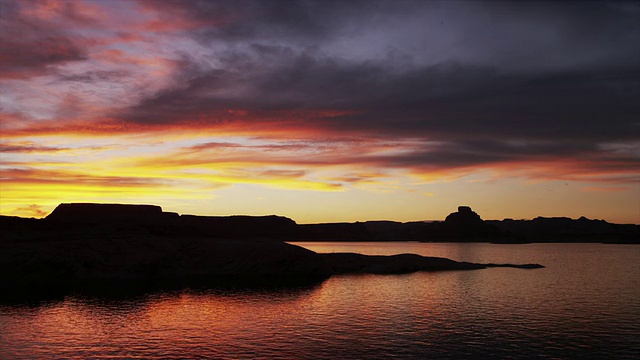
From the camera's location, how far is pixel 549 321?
6075 centimetres

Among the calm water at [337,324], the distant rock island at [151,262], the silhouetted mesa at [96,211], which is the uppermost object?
the silhouetted mesa at [96,211]

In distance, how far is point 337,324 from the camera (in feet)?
193

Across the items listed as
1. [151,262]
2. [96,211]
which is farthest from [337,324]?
[96,211]

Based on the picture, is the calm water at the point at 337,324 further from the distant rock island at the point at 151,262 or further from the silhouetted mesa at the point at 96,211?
the silhouetted mesa at the point at 96,211

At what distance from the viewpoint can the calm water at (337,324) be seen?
46562mm

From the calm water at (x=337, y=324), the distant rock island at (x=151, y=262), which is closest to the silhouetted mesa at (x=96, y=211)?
the distant rock island at (x=151, y=262)

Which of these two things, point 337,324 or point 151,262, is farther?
point 151,262

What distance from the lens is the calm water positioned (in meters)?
46.6

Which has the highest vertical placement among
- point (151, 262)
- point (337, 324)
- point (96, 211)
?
point (96, 211)

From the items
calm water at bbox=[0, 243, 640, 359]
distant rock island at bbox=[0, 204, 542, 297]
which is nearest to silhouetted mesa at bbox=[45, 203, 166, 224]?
distant rock island at bbox=[0, 204, 542, 297]

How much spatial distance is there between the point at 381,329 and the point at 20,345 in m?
36.6

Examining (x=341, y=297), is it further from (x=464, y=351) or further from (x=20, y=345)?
(x=20, y=345)

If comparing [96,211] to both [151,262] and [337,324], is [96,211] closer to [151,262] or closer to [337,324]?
[151,262]

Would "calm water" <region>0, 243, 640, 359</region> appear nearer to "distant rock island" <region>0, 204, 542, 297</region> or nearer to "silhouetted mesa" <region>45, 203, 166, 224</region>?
"distant rock island" <region>0, 204, 542, 297</region>
